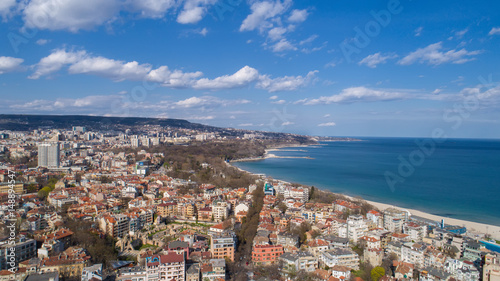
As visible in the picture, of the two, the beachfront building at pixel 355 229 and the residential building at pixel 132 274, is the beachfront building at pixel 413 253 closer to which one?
the beachfront building at pixel 355 229

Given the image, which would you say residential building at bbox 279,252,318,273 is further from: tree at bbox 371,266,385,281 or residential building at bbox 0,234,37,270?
residential building at bbox 0,234,37,270

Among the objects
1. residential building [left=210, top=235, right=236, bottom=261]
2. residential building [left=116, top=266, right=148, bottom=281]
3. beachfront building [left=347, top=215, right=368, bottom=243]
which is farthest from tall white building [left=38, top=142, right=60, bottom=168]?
beachfront building [left=347, top=215, right=368, bottom=243]

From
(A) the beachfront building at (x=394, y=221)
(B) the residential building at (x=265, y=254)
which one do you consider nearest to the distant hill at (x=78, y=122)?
(B) the residential building at (x=265, y=254)

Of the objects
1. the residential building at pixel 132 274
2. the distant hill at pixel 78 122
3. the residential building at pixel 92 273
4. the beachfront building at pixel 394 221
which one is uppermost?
the distant hill at pixel 78 122

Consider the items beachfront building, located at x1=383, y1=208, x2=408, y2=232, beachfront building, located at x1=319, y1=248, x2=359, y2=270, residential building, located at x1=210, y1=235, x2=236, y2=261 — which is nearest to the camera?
beachfront building, located at x1=319, y1=248, x2=359, y2=270

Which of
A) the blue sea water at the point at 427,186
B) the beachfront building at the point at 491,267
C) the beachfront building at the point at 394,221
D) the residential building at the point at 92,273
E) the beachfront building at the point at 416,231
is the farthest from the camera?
the blue sea water at the point at 427,186

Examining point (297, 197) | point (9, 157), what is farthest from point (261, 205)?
point (9, 157)

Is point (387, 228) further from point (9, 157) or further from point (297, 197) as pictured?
point (9, 157)

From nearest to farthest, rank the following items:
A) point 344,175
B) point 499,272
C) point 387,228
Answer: point 499,272
point 387,228
point 344,175
